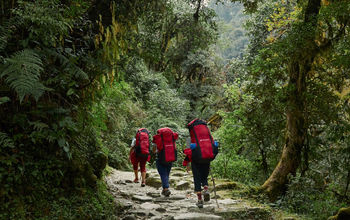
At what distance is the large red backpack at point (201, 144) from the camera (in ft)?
19.2

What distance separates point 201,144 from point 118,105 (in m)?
5.92

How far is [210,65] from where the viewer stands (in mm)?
22359

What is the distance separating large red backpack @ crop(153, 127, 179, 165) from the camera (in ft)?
22.5

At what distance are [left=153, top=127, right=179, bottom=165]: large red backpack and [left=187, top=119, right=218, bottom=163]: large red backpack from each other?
102cm

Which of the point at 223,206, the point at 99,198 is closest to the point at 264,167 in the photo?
the point at 223,206

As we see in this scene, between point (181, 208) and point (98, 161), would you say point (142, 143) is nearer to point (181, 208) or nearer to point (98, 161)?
point (181, 208)

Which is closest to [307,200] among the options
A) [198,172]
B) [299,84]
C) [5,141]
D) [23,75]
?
[299,84]

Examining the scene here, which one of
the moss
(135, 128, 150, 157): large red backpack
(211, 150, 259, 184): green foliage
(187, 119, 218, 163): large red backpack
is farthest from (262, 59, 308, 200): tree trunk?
the moss

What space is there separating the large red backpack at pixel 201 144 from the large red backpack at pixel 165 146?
3.36 feet

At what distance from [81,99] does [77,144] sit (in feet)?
2.44

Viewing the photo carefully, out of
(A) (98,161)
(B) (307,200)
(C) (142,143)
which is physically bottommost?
(B) (307,200)

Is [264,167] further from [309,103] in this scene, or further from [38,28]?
[38,28]

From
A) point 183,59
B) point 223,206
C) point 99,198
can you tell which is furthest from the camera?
point 183,59

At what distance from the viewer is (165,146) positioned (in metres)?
6.88
